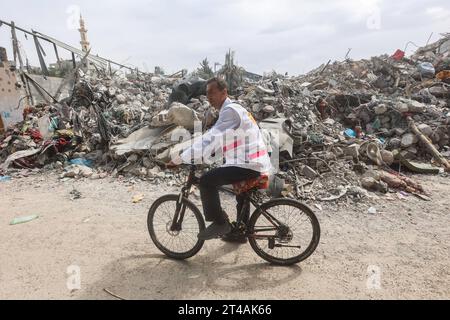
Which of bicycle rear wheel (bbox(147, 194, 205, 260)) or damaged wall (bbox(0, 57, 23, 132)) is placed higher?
damaged wall (bbox(0, 57, 23, 132))

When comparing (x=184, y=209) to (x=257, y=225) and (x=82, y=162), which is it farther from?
(x=82, y=162)

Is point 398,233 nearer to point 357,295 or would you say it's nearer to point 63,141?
point 357,295

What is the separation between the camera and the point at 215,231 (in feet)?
9.96

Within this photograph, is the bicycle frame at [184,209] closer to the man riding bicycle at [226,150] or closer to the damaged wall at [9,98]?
the man riding bicycle at [226,150]

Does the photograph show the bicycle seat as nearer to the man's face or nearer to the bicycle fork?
the bicycle fork

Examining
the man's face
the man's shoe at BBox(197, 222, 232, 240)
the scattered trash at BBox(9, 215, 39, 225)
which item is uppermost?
the man's face

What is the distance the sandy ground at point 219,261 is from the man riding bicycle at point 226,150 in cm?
57

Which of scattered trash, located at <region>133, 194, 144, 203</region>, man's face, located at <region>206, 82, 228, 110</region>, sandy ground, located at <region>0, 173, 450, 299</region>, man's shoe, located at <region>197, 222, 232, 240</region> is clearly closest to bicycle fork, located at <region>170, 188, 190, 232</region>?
man's shoe, located at <region>197, 222, 232, 240</region>

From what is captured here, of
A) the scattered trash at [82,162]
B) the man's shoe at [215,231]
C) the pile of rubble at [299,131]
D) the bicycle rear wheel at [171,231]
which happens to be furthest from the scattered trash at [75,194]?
the man's shoe at [215,231]

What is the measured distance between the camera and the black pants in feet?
9.45

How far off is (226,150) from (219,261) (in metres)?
1.28

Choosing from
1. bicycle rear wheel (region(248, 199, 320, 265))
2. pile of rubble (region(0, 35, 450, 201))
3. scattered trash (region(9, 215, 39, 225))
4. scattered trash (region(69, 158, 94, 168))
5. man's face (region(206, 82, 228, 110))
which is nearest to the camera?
man's face (region(206, 82, 228, 110))

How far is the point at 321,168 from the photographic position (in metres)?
5.84

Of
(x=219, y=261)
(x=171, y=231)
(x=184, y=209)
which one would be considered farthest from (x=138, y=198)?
(x=219, y=261)
